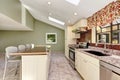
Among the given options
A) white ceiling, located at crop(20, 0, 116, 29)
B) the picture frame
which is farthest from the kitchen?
the picture frame

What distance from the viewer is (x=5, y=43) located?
1195 centimetres

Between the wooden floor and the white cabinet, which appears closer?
the white cabinet

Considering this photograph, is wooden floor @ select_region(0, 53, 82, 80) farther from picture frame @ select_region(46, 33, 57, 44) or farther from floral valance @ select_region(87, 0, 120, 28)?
picture frame @ select_region(46, 33, 57, 44)

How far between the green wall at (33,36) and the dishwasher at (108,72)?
1010cm

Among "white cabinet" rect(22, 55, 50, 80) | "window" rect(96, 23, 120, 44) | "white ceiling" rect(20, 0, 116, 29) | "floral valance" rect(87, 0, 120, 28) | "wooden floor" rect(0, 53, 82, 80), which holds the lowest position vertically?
"wooden floor" rect(0, 53, 82, 80)

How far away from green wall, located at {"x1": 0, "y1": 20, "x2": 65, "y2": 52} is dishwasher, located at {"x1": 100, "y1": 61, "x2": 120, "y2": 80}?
10103 millimetres

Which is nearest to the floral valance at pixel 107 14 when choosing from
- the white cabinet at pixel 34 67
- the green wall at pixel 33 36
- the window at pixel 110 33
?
the window at pixel 110 33

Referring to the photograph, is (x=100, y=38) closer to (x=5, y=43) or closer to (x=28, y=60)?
(x=28, y=60)

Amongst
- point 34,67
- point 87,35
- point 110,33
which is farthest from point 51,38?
point 34,67

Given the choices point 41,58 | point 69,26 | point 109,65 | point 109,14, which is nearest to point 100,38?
point 109,14

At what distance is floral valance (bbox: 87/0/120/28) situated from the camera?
2.95 meters

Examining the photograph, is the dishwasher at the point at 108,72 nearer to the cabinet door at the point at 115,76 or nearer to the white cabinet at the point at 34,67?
the cabinet door at the point at 115,76

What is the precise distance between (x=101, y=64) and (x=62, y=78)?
6.50ft

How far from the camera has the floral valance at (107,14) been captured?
9.69 feet
